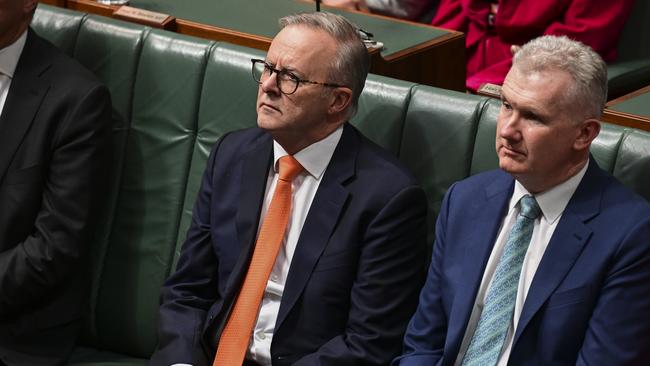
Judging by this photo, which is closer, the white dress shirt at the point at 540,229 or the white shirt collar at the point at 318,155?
the white dress shirt at the point at 540,229

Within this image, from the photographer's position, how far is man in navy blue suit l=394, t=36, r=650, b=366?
79.0 inches

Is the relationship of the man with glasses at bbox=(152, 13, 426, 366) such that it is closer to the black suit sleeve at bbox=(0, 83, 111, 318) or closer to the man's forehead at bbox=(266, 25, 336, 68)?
the man's forehead at bbox=(266, 25, 336, 68)

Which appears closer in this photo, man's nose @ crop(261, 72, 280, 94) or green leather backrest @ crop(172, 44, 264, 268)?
man's nose @ crop(261, 72, 280, 94)

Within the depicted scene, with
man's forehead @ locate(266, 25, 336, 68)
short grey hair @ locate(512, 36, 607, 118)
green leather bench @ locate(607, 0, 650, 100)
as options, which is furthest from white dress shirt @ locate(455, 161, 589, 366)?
green leather bench @ locate(607, 0, 650, 100)

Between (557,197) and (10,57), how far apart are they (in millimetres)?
1253

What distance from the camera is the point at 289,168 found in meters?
2.38

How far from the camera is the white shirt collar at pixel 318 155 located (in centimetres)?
238

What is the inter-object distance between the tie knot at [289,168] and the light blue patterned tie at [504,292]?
0.47 meters

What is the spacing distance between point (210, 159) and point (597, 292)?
0.87 metres

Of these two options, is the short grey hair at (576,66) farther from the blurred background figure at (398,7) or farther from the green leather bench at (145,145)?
the blurred background figure at (398,7)

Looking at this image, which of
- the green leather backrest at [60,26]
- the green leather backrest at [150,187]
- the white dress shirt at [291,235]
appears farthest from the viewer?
the green leather backrest at [60,26]

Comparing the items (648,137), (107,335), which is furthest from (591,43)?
(107,335)

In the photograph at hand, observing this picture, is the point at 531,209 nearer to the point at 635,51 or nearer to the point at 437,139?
the point at 437,139

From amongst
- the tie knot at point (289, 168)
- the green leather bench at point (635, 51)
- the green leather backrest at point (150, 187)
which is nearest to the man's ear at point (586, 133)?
the tie knot at point (289, 168)
